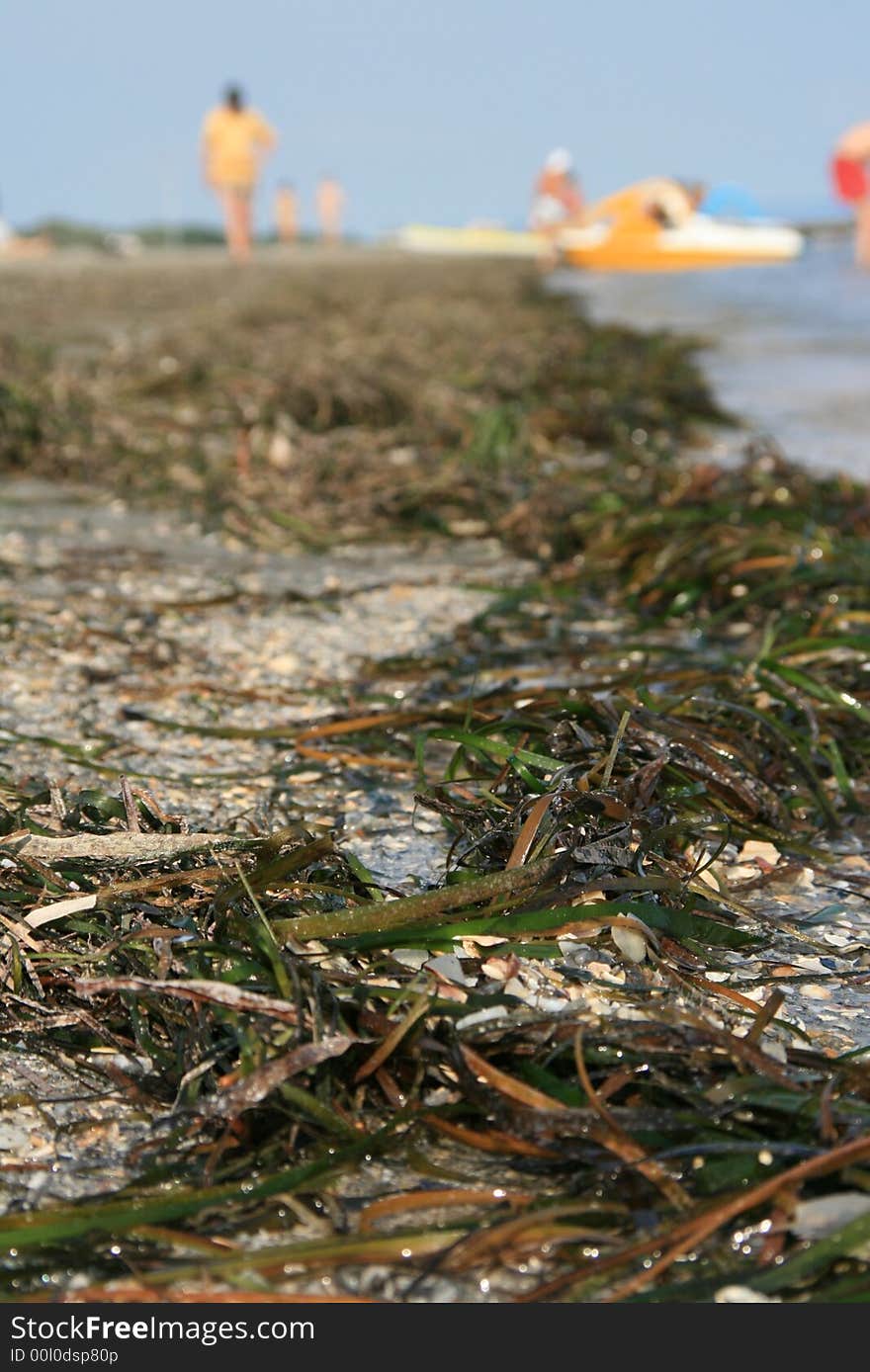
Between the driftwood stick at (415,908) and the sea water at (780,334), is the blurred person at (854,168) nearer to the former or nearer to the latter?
the sea water at (780,334)

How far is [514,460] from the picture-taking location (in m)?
4.60

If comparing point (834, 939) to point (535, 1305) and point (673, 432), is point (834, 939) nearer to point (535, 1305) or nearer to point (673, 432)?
point (535, 1305)

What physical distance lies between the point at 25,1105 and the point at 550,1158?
52 centimetres

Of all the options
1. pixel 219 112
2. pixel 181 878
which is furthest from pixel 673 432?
pixel 219 112

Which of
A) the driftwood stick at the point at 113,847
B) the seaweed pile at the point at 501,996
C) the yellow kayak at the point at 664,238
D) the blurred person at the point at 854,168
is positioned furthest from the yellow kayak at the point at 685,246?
the driftwood stick at the point at 113,847

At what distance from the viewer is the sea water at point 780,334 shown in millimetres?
6230

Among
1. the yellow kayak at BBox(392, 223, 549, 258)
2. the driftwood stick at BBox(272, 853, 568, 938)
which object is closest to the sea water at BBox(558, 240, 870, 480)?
the driftwood stick at BBox(272, 853, 568, 938)

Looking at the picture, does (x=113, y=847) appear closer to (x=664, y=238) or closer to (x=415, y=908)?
(x=415, y=908)

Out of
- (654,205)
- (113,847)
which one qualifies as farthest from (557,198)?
(113,847)

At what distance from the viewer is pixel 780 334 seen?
456 inches

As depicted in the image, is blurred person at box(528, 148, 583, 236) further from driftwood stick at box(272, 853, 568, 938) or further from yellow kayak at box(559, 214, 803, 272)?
driftwood stick at box(272, 853, 568, 938)

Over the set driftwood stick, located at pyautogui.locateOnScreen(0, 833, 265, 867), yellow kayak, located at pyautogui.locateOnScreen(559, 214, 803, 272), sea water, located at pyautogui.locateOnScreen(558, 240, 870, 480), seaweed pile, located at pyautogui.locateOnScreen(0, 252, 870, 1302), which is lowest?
seaweed pile, located at pyautogui.locateOnScreen(0, 252, 870, 1302)

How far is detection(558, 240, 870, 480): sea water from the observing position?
623 cm

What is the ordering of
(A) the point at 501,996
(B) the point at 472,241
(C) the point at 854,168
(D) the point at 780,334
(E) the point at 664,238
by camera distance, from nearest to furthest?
(A) the point at 501,996
(D) the point at 780,334
(C) the point at 854,168
(E) the point at 664,238
(B) the point at 472,241
